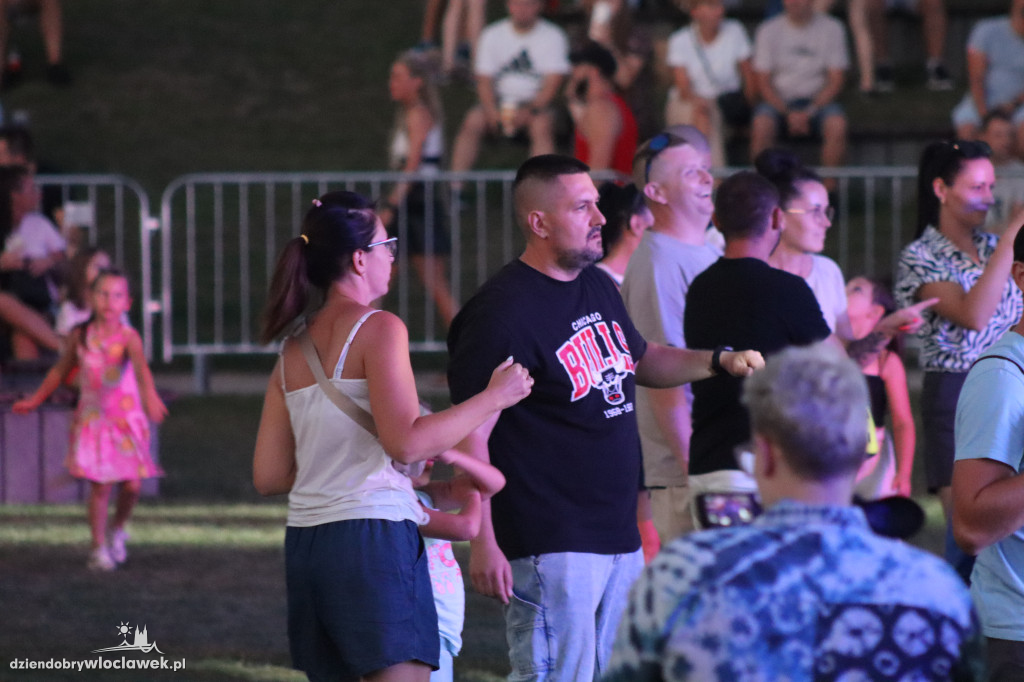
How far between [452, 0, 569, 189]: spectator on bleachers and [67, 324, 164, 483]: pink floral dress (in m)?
5.22

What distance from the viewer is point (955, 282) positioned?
5699 mm

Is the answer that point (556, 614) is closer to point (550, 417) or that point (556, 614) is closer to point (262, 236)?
point (550, 417)

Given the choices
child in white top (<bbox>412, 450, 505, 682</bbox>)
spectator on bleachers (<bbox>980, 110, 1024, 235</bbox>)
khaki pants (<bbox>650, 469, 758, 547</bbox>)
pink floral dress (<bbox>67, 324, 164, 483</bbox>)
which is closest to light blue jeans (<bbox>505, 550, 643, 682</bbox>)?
child in white top (<bbox>412, 450, 505, 682</bbox>)

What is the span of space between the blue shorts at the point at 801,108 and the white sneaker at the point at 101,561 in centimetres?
719

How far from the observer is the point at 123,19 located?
18.3 metres

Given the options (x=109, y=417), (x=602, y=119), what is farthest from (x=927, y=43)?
(x=109, y=417)

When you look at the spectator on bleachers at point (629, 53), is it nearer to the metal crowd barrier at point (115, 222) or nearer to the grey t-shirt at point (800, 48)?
the grey t-shirt at point (800, 48)

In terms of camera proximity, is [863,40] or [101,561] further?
[863,40]

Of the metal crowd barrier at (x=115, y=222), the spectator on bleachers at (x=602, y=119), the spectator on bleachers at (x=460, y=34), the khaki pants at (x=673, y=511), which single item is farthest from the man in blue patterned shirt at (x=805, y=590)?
the spectator on bleachers at (x=460, y=34)

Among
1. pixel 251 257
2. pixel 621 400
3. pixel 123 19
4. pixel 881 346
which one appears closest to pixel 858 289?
pixel 881 346

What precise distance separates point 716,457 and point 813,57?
848cm

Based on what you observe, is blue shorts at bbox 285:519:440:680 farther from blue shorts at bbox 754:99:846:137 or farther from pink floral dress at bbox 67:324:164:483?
blue shorts at bbox 754:99:846:137

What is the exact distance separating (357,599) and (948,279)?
3.11 m

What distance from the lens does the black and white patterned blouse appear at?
224 inches
